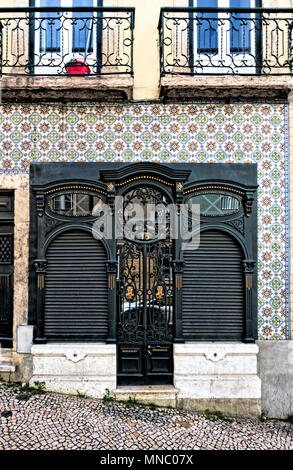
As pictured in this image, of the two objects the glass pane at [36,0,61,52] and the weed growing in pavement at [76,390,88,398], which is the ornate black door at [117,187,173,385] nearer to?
the weed growing in pavement at [76,390,88,398]

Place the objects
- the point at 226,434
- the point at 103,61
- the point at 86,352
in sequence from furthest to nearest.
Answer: the point at 103,61 → the point at 86,352 → the point at 226,434

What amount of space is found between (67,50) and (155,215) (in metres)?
3.07

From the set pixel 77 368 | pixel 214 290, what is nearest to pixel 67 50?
pixel 214 290

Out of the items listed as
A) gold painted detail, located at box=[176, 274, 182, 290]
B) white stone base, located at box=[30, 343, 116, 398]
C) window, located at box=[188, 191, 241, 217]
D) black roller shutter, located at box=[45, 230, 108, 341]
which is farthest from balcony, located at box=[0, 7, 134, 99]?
white stone base, located at box=[30, 343, 116, 398]

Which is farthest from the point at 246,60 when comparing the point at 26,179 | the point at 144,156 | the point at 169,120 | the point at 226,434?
the point at 226,434

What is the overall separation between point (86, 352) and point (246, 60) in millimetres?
4949

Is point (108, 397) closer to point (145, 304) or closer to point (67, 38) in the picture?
point (145, 304)

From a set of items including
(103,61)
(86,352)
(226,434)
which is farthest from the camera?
(103,61)

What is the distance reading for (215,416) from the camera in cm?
464

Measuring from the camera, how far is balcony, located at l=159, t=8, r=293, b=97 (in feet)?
15.5

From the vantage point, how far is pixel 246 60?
16.0 feet

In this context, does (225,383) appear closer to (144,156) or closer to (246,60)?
(144,156)

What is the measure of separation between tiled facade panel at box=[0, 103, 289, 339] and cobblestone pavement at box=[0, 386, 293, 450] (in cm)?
287

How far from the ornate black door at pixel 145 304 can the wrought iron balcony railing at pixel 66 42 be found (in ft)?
6.96
